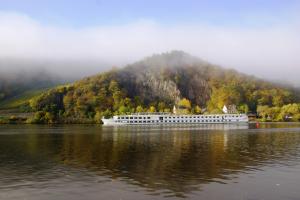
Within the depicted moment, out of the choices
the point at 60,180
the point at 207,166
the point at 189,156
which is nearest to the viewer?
the point at 60,180

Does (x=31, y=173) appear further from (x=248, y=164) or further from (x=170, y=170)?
(x=248, y=164)

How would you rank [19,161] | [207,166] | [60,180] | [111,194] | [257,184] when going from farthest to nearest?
[19,161]
[207,166]
[60,180]
[257,184]
[111,194]

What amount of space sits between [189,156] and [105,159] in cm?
1030

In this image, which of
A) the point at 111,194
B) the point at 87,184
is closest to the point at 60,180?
the point at 87,184

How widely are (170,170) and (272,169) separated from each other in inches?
391

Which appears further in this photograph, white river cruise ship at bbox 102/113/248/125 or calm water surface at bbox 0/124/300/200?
white river cruise ship at bbox 102/113/248/125

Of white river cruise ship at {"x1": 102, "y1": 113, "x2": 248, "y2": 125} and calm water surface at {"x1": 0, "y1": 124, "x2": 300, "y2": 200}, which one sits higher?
white river cruise ship at {"x1": 102, "y1": 113, "x2": 248, "y2": 125}

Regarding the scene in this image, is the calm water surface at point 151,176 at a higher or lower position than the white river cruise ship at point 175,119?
lower

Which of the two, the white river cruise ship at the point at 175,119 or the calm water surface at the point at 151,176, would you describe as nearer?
the calm water surface at the point at 151,176

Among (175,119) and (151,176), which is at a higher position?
(175,119)

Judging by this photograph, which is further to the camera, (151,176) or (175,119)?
(175,119)

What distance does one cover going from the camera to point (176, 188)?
2758 centimetres

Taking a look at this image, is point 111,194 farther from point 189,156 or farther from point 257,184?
point 189,156

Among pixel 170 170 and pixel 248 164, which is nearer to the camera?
pixel 170 170
